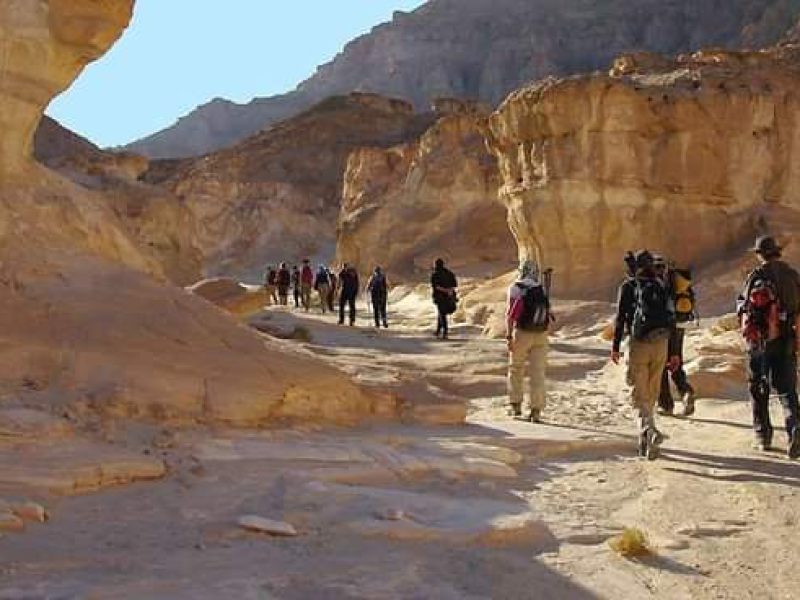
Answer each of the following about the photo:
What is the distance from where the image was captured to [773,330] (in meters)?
7.78

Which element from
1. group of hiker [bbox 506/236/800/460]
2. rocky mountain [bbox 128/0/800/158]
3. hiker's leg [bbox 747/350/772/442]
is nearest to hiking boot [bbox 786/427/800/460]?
group of hiker [bbox 506/236/800/460]

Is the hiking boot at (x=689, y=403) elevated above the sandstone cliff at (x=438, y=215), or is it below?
below

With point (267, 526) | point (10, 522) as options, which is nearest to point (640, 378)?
point (267, 526)

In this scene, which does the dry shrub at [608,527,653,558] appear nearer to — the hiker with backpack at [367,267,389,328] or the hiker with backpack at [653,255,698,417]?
the hiker with backpack at [653,255,698,417]

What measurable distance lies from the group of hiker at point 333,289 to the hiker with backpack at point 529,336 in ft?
33.0

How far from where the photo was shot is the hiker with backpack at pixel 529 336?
948 centimetres

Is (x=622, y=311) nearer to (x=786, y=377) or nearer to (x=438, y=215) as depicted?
(x=786, y=377)

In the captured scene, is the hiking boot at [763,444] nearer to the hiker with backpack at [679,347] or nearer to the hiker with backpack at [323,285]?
the hiker with backpack at [679,347]

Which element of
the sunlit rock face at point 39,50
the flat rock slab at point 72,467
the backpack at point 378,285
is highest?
the sunlit rock face at point 39,50

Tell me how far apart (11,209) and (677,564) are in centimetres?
562

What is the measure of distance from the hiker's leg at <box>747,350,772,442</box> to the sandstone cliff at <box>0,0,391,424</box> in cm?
301

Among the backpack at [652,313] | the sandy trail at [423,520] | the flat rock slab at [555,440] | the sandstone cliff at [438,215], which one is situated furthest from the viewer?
the sandstone cliff at [438,215]

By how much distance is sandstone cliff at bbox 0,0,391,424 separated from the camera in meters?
6.75

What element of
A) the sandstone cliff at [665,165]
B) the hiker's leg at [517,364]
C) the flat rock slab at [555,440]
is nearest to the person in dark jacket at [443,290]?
the sandstone cliff at [665,165]
